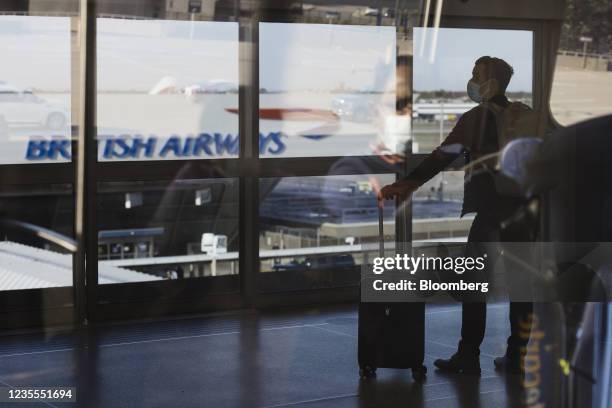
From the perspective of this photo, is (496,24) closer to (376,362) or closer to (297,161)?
(297,161)

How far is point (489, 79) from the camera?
416cm

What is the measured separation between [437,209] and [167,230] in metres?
1.91

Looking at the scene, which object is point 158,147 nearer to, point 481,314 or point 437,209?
point 437,209

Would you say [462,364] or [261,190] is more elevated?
[261,190]

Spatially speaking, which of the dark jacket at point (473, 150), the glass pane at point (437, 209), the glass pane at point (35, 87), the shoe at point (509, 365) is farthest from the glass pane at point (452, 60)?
the glass pane at point (35, 87)

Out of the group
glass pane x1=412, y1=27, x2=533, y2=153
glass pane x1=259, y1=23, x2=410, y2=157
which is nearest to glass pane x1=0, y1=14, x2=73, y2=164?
glass pane x1=259, y1=23, x2=410, y2=157

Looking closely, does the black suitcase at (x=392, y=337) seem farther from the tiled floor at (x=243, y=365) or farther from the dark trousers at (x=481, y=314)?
the dark trousers at (x=481, y=314)

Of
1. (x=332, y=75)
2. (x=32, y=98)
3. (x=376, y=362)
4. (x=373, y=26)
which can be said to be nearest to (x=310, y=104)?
(x=332, y=75)

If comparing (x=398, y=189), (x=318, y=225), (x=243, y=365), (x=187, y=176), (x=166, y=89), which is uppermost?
(x=166, y=89)

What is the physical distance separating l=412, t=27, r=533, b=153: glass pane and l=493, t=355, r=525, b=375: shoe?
7.28 ft

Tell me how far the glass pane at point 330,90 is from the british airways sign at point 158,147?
2 centimetres

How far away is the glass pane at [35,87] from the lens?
5156 millimetres

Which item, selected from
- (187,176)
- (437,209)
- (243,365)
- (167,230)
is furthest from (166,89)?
(437,209)

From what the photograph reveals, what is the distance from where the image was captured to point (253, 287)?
5871 mm
